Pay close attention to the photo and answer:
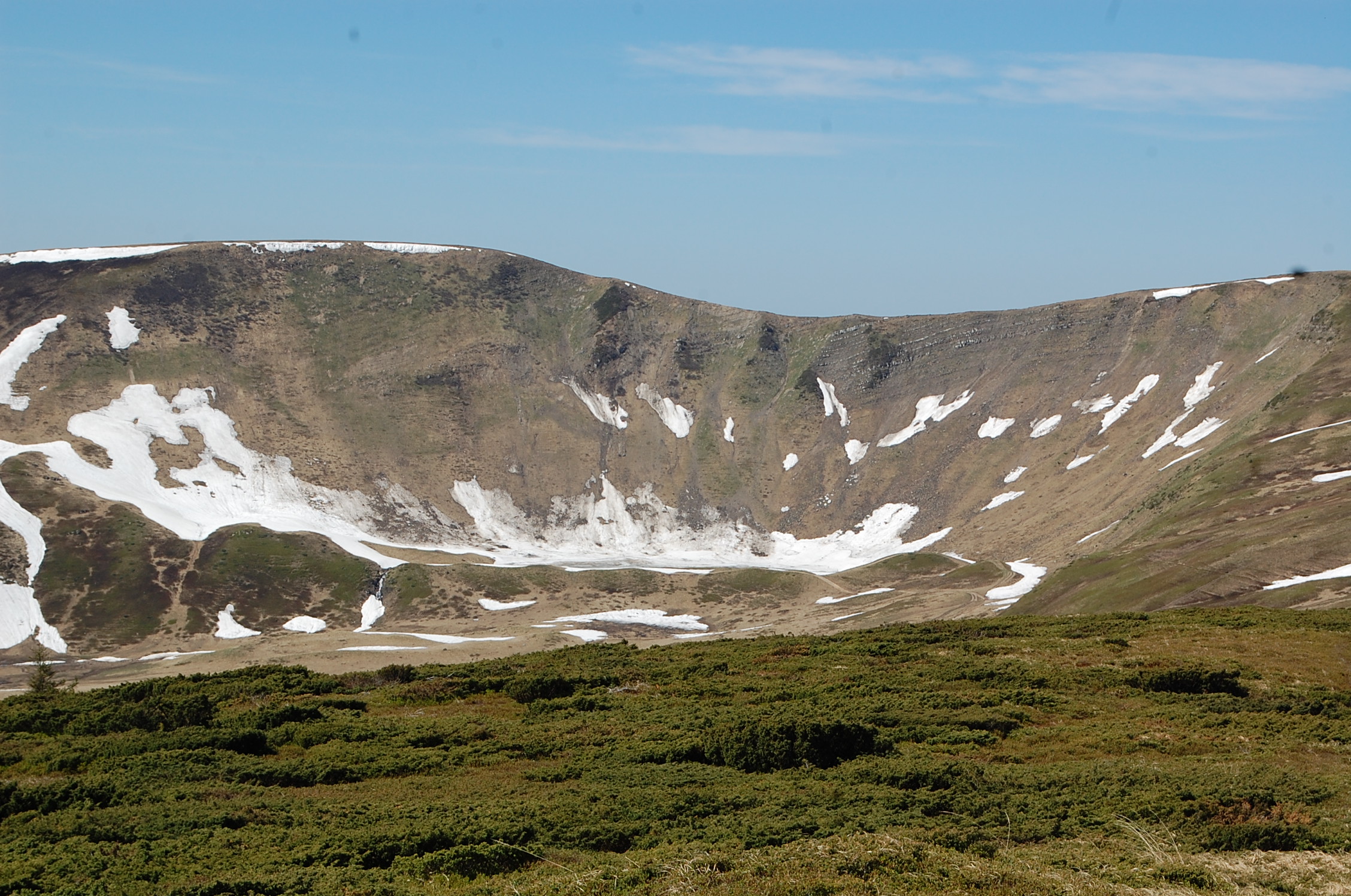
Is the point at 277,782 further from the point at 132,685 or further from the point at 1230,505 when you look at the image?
the point at 1230,505

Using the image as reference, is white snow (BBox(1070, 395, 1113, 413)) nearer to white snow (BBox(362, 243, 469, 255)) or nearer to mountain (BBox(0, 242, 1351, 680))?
mountain (BBox(0, 242, 1351, 680))

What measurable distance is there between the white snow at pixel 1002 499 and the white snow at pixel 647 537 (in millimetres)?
5140

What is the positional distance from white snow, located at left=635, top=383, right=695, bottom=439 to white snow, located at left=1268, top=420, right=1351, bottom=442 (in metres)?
73.7

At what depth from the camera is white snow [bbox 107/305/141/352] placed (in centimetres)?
13750

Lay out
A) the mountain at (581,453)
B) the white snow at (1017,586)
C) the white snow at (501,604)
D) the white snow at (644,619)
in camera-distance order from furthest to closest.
Answer: 1. the white snow at (501,604)
2. the white snow at (644,619)
3. the mountain at (581,453)
4. the white snow at (1017,586)

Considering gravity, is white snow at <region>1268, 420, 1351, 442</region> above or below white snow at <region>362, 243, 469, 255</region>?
below

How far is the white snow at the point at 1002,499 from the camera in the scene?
392 ft

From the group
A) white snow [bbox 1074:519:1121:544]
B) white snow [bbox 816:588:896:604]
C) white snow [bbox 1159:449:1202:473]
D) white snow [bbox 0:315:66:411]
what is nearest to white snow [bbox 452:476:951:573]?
white snow [bbox 816:588:896:604]

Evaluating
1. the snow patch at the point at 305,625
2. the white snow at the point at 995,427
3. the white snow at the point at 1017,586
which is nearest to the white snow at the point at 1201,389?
the white snow at the point at 995,427

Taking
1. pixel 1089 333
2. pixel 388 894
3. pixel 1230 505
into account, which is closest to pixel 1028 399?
pixel 1089 333

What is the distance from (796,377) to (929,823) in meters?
133

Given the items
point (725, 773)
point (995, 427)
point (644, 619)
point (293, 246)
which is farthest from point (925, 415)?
point (725, 773)

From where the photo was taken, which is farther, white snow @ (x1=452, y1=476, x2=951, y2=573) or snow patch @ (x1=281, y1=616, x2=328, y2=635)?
white snow @ (x1=452, y1=476, x2=951, y2=573)

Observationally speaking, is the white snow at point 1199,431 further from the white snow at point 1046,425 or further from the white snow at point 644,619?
the white snow at point 644,619
